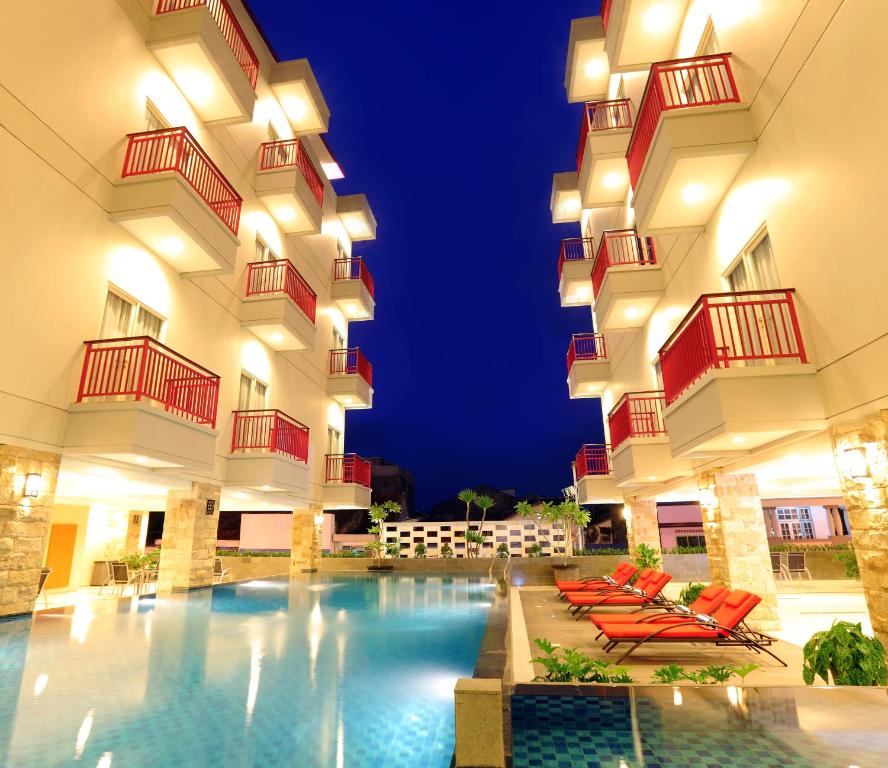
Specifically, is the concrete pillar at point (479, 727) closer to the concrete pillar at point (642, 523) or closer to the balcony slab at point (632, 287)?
the balcony slab at point (632, 287)

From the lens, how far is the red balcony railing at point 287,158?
52.5 feet

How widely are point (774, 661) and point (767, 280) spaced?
5.27 meters

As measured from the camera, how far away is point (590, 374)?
18.3 metres

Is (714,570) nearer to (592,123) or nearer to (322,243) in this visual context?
(592,123)

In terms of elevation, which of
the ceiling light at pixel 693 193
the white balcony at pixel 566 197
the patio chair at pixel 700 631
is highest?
the white balcony at pixel 566 197

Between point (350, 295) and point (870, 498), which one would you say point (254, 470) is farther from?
point (870, 498)

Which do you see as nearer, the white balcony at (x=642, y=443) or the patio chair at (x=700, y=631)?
the patio chair at (x=700, y=631)

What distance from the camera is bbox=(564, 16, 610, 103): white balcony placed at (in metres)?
14.2

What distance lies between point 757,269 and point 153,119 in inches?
481

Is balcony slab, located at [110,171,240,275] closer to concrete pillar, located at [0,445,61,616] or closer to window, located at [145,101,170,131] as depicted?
window, located at [145,101,170,131]

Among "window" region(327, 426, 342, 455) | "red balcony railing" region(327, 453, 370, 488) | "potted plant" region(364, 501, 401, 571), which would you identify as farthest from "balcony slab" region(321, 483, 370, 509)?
"potted plant" region(364, 501, 401, 571)

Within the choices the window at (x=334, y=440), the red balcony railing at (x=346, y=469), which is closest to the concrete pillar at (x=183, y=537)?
the red balcony railing at (x=346, y=469)

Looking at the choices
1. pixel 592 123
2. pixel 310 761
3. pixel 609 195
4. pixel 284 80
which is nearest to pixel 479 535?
pixel 609 195

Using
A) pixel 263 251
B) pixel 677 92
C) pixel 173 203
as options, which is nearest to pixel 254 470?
pixel 173 203
